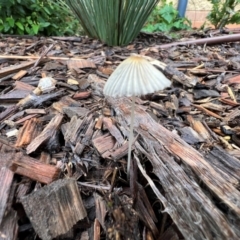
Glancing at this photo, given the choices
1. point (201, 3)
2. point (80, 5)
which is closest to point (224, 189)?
point (80, 5)

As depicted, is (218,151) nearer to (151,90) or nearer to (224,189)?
(224,189)

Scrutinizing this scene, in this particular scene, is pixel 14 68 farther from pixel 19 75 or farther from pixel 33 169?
pixel 33 169

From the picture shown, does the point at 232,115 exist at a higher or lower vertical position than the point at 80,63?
higher

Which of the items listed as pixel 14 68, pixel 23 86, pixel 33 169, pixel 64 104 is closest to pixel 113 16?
pixel 14 68

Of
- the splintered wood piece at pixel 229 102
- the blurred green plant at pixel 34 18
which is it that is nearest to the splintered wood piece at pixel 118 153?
the splintered wood piece at pixel 229 102

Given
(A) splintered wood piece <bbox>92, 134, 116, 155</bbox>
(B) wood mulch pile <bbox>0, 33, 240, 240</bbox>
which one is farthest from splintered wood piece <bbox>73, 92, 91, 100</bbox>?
(A) splintered wood piece <bbox>92, 134, 116, 155</bbox>

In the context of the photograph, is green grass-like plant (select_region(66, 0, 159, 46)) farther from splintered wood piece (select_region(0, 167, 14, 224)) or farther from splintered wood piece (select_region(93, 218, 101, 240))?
splintered wood piece (select_region(93, 218, 101, 240))

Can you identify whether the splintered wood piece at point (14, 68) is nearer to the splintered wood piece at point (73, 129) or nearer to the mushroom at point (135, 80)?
the splintered wood piece at point (73, 129)
